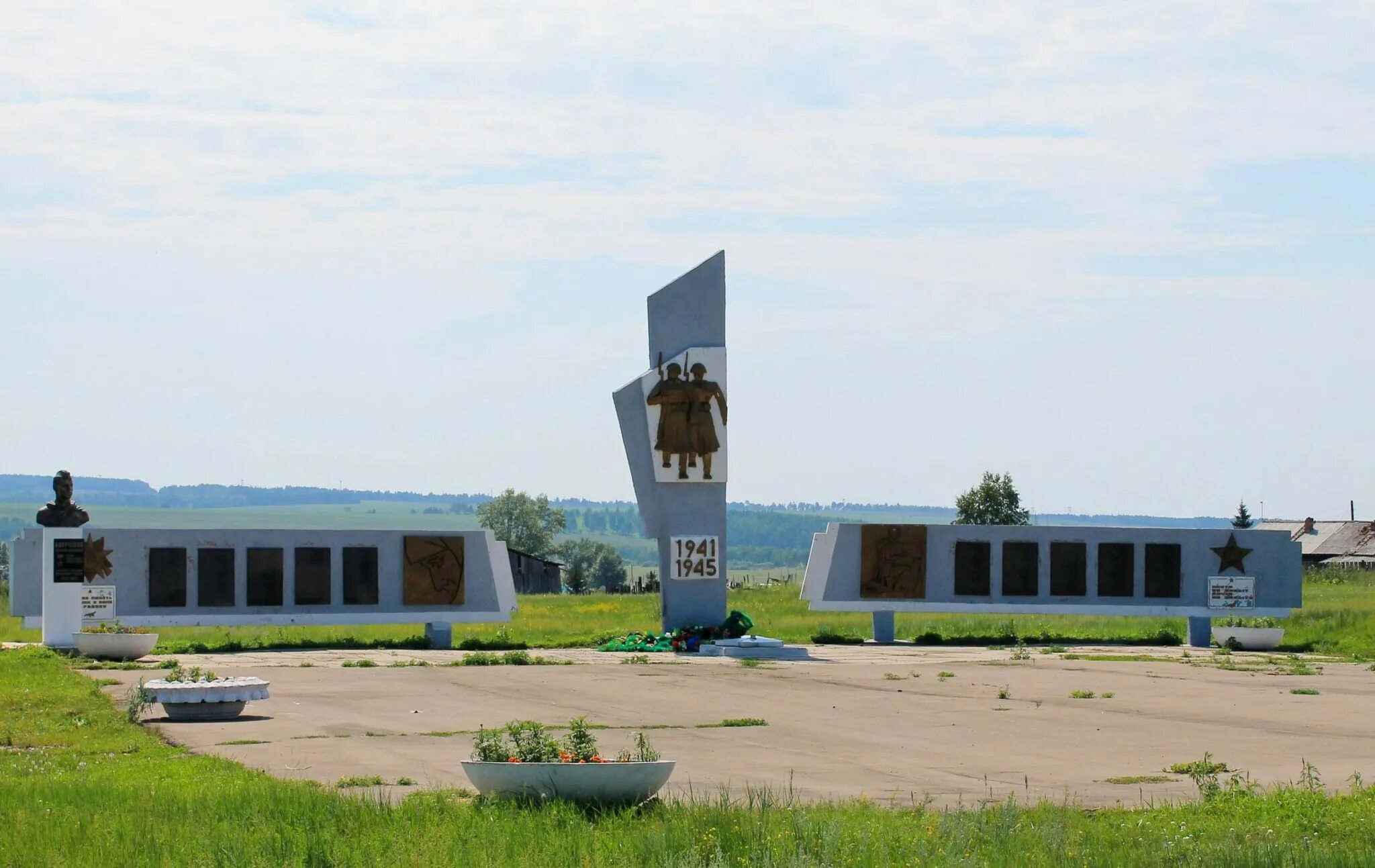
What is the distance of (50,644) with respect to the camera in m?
29.6

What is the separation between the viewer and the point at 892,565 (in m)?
34.4

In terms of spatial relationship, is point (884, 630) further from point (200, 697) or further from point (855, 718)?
point (200, 697)

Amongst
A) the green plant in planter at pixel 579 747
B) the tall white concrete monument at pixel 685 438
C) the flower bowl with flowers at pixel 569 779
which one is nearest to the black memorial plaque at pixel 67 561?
the tall white concrete monument at pixel 685 438

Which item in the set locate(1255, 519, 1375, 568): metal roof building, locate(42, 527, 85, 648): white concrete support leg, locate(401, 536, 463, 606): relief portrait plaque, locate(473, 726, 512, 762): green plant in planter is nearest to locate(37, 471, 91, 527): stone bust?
locate(42, 527, 85, 648): white concrete support leg

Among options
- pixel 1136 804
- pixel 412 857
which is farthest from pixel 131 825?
pixel 1136 804

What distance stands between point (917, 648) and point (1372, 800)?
2150cm

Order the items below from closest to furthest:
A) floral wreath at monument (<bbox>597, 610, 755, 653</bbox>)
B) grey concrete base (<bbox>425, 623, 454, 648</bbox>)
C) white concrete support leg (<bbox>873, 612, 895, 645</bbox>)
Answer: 1. floral wreath at monument (<bbox>597, 610, 755, 653</bbox>)
2. grey concrete base (<bbox>425, 623, 454, 648</bbox>)
3. white concrete support leg (<bbox>873, 612, 895, 645</bbox>)

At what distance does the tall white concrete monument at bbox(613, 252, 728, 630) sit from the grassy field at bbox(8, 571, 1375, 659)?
2.97 metres

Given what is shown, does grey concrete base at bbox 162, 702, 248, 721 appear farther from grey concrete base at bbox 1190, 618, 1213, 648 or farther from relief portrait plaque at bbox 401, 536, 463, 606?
grey concrete base at bbox 1190, 618, 1213, 648

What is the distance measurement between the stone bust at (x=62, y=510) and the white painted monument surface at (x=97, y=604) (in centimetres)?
122

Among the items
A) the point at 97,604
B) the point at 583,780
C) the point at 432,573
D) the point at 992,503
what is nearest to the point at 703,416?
the point at 432,573

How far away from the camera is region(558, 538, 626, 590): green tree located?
12406cm

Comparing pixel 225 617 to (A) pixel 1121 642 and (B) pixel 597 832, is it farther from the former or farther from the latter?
(B) pixel 597 832

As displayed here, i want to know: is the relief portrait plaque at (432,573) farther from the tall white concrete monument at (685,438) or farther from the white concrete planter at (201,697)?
the white concrete planter at (201,697)
